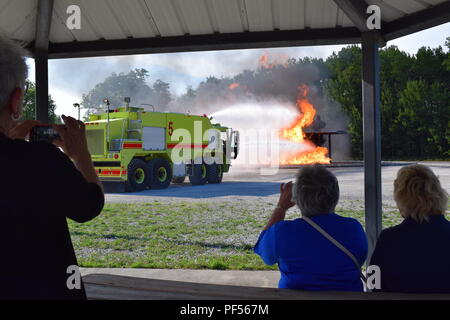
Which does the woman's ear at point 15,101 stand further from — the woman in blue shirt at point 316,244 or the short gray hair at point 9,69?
the woman in blue shirt at point 316,244

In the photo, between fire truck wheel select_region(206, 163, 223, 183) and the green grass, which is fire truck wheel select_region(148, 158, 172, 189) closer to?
the green grass

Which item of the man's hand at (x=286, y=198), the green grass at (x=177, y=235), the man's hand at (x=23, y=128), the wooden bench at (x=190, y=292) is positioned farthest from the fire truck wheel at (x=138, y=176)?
the man's hand at (x=23, y=128)

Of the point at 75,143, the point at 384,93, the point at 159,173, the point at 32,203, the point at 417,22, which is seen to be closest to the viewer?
the point at 32,203

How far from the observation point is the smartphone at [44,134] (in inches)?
60.4

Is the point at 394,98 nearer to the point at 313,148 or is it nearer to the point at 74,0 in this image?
the point at 313,148

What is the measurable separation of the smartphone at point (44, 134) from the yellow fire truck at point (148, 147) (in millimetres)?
11786

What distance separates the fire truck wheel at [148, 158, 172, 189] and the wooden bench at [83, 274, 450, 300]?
1190cm

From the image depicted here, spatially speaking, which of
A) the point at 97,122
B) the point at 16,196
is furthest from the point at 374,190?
the point at 97,122

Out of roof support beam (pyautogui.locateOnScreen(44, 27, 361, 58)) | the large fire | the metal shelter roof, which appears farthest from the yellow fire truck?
the large fire

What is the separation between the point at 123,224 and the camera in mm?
10047

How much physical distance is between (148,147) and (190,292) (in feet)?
41.1

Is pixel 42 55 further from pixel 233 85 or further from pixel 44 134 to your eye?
pixel 233 85

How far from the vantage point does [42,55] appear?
15.0ft

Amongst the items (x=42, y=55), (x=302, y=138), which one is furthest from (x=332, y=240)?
(x=302, y=138)
